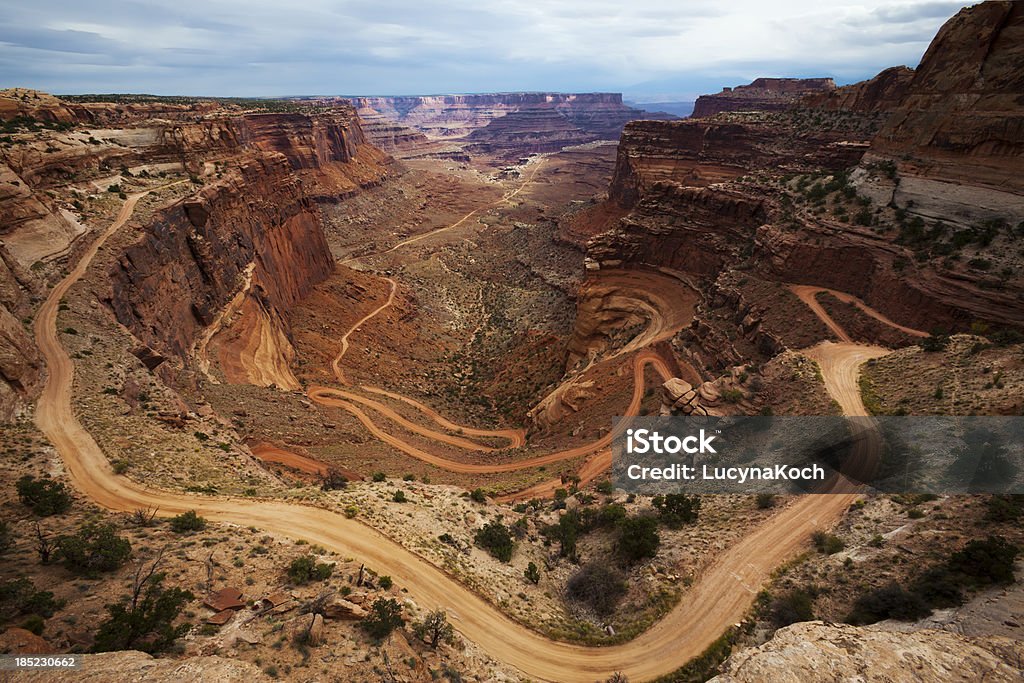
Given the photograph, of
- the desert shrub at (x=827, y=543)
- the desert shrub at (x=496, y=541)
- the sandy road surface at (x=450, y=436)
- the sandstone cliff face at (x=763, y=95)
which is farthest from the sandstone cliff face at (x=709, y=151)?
the desert shrub at (x=496, y=541)

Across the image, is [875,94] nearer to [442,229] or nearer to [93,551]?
[442,229]

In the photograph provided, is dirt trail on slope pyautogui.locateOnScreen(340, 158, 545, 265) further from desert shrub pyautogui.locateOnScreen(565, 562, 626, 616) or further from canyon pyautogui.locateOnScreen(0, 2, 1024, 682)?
desert shrub pyautogui.locateOnScreen(565, 562, 626, 616)

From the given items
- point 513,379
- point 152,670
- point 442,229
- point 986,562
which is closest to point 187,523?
point 152,670

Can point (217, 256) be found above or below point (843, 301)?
above

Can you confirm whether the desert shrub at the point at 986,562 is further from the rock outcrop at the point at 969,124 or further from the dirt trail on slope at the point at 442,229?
the dirt trail on slope at the point at 442,229

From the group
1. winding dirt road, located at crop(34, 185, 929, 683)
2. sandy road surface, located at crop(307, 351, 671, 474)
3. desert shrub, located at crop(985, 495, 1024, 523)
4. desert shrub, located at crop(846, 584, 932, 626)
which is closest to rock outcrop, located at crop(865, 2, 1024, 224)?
sandy road surface, located at crop(307, 351, 671, 474)

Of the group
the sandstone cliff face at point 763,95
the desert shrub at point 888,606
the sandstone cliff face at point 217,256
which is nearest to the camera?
the desert shrub at point 888,606
